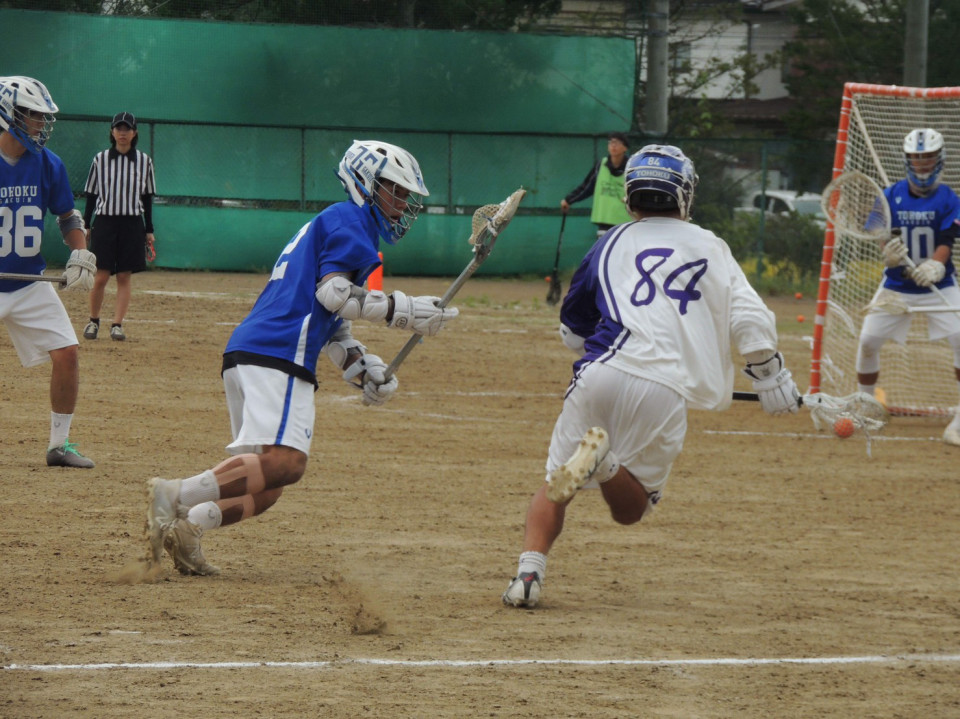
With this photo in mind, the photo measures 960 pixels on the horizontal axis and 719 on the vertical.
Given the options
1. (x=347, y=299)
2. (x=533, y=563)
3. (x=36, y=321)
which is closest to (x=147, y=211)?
(x=36, y=321)

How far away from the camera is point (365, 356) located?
6445 millimetres

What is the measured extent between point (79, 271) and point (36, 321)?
1.29 ft

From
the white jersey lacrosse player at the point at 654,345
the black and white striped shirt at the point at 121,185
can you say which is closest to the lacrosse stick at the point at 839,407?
the white jersey lacrosse player at the point at 654,345

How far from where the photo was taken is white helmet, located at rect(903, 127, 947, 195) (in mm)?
10906

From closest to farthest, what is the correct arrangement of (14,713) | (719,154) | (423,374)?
(14,713) < (423,374) < (719,154)

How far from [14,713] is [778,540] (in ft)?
14.9

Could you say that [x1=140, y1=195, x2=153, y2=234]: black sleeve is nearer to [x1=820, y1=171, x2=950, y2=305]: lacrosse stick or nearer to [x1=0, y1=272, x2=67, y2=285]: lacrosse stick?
[x1=0, y1=272, x2=67, y2=285]: lacrosse stick

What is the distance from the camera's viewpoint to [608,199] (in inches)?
668

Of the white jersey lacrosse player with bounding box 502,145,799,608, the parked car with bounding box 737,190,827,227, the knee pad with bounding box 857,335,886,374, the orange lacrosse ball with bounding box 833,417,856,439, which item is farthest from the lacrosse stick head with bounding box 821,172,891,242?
the parked car with bounding box 737,190,827,227

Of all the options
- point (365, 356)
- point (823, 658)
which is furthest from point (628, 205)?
point (823, 658)

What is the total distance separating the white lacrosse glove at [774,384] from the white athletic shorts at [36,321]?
13.7 feet

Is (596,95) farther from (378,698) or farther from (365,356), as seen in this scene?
(378,698)

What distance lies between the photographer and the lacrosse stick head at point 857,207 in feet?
35.2

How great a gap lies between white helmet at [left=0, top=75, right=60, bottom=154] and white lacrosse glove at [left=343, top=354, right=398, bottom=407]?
2.75 m
